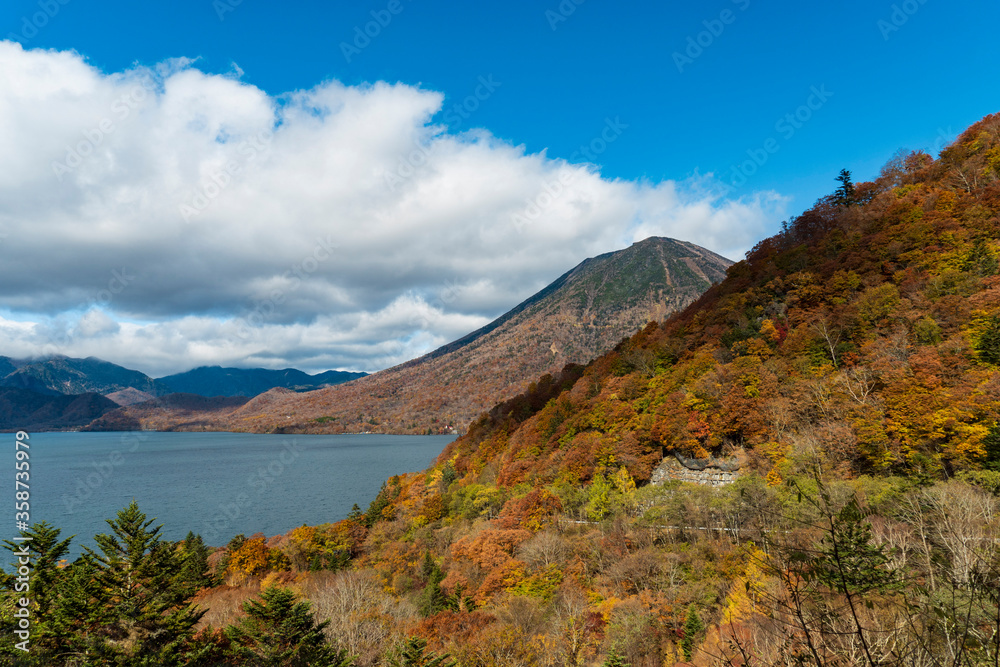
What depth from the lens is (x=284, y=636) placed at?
59.5ft

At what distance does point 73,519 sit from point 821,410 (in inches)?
3358

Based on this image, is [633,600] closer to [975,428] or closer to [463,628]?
[463,628]

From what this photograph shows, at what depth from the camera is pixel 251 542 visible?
42562mm

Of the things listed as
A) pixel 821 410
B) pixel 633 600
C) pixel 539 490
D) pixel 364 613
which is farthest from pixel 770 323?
pixel 364 613

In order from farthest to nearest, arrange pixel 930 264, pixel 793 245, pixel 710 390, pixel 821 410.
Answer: pixel 793 245, pixel 710 390, pixel 930 264, pixel 821 410
